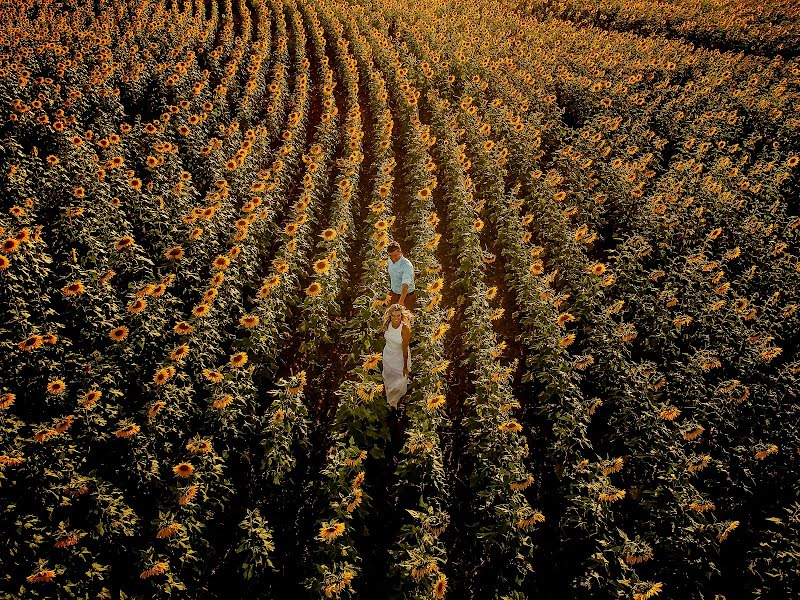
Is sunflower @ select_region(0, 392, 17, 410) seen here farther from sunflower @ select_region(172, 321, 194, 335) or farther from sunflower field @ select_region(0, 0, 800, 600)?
sunflower @ select_region(172, 321, 194, 335)

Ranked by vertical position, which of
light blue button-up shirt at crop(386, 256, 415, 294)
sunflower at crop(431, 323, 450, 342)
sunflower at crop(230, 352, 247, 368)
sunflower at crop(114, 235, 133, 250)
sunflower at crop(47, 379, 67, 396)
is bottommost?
sunflower at crop(47, 379, 67, 396)

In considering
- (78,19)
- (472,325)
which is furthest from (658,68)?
(78,19)

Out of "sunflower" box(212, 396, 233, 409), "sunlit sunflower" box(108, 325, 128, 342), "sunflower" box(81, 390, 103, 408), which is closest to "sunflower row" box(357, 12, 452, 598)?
"sunflower" box(212, 396, 233, 409)

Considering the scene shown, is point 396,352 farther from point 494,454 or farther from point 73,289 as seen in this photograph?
point 73,289

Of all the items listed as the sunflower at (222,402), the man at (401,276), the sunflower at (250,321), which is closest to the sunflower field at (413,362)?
the sunflower at (250,321)

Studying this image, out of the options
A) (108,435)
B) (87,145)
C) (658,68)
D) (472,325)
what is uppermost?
(658,68)

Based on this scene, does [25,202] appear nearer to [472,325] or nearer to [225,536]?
[225,536]

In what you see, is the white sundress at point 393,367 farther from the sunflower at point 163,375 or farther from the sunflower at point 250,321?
the sunflower at point 163,375
